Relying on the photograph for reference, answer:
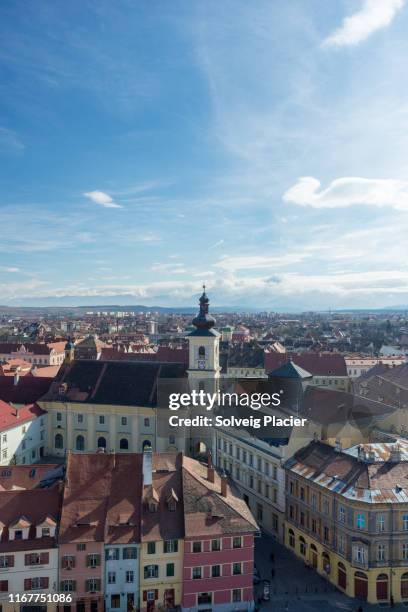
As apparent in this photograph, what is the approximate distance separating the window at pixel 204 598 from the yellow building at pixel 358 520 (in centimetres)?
967

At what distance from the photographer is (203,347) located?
65875 millimetres

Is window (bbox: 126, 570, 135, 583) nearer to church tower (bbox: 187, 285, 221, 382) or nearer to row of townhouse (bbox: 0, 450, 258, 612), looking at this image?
row of townhouse (bbox: 0, 450, 258, 612)

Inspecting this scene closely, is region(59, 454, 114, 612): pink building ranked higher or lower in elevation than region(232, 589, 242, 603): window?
higher

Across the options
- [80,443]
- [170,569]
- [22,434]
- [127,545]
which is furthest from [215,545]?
[80,443]

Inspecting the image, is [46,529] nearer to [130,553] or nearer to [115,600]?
[130,553]

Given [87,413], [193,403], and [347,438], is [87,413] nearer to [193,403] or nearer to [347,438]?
[193,403]

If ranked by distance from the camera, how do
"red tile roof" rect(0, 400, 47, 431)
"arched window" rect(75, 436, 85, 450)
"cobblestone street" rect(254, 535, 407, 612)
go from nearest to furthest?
"cobblestone street" rect(254, 535, 407, 612)
"red tile roof" rect(0, 400, 47, 431)
"arched window" rect(75, 436, 85, 450)

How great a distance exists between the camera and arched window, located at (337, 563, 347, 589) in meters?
39.6

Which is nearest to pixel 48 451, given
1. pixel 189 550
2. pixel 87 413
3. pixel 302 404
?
pixel 87 413

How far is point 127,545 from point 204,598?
6.30 m

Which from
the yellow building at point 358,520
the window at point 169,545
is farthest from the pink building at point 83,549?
the yellow building at point 358,520

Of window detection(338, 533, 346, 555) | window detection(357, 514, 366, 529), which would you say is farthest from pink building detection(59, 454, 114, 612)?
window detection(357, 514, 366, 529)

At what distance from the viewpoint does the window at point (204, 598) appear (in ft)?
122

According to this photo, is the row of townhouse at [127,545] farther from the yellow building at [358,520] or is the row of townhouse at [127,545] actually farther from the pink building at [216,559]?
the yellow building at [358,520]
